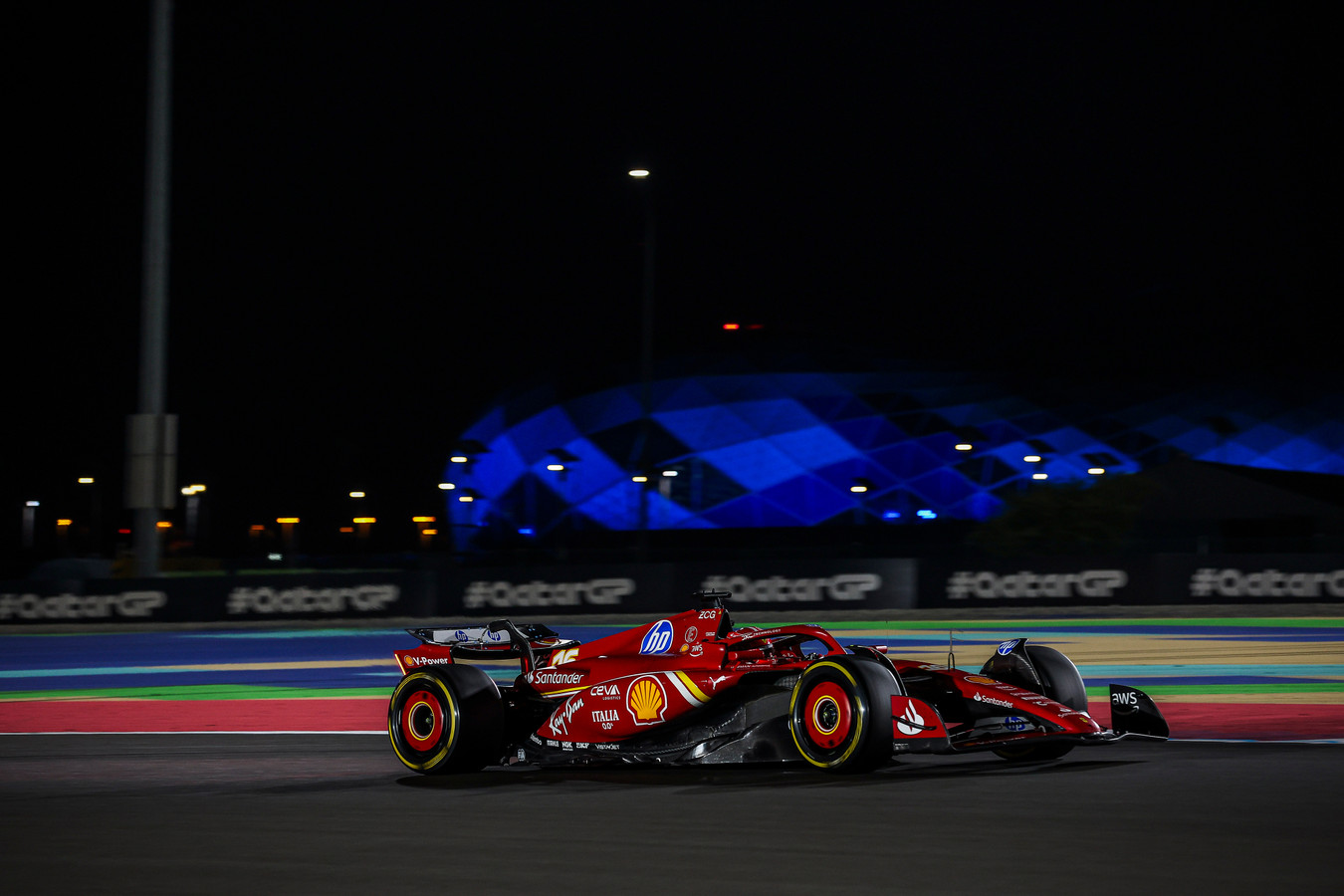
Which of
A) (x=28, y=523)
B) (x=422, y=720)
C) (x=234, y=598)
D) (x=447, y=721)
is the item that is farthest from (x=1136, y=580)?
(x=28, y=523)

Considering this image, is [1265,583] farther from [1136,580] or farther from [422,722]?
[422,722]

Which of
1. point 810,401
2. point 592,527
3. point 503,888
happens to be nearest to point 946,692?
point 503,888

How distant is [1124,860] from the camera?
6258 millimetres

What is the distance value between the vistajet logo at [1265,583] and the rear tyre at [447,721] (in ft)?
80.2

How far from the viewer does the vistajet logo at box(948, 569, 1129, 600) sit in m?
31.9

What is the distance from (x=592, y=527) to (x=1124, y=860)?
205 ft

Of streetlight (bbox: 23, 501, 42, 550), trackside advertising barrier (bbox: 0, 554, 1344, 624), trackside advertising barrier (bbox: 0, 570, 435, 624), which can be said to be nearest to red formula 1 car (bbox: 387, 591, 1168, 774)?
trackside advertising barrier (bbox: 0, 554, 1344, 624)

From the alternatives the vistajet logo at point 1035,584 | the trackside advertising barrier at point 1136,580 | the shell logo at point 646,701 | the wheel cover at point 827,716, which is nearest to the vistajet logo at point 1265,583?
the trackside advertising barrier at point 1136,580

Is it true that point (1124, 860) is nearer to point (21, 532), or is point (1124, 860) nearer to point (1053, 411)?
point (1053, 411)

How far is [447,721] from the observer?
389 inches

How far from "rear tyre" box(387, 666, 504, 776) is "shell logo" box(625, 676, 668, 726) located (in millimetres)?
898

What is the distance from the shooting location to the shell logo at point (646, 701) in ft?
31.7

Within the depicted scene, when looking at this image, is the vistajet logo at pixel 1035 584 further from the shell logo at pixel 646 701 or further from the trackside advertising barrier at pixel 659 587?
the shell logo at pixel 646 701

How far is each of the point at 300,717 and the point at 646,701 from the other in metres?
5.87
